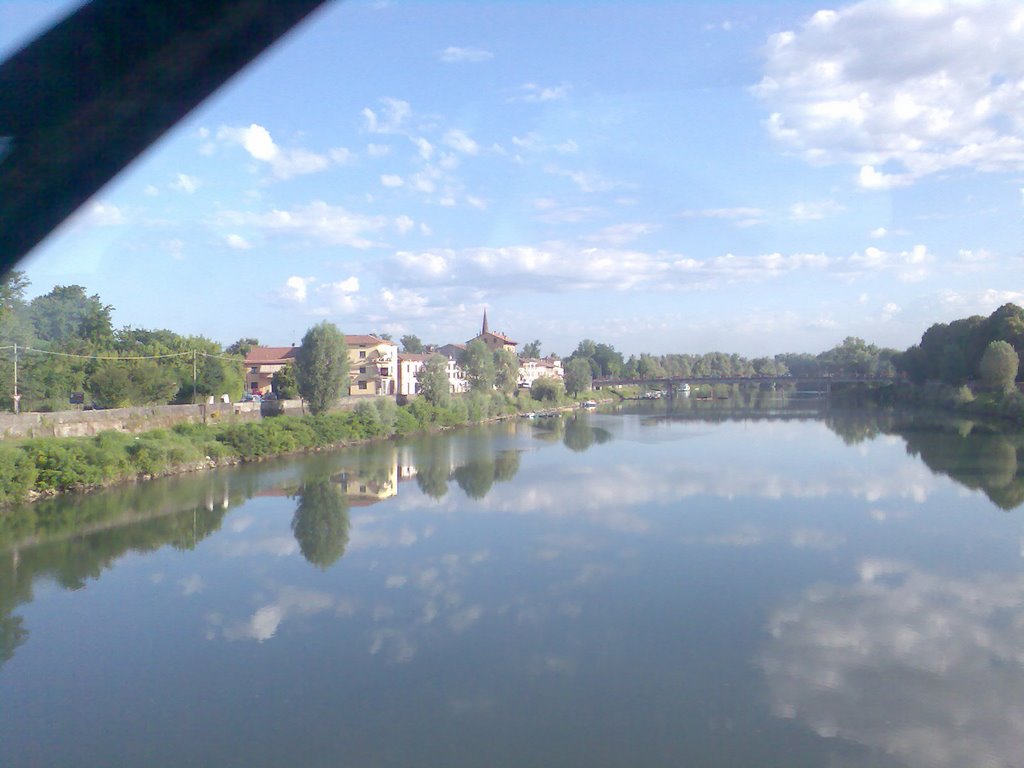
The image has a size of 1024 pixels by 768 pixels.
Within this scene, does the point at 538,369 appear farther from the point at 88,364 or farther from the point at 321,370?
the point at 88,364

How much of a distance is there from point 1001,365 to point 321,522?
1858cm

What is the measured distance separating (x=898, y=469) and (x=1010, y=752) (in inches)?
385

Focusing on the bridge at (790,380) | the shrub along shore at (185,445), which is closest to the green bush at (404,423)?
the shrub along shore at (185,445)

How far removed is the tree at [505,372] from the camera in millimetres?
28203

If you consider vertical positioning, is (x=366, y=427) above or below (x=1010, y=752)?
above

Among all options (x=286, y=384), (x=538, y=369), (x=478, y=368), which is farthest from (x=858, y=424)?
(x=538, y=369)

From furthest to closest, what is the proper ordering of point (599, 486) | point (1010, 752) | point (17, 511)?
1. point (599, 486)
2. point (17, 511)
3. point (1010, 752)

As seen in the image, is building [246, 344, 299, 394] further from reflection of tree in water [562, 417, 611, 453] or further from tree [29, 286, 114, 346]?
reflection of tree in water [562, 417, 611, 453]

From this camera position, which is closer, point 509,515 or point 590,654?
point 590,654

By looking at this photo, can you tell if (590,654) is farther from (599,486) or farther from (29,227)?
(599,486)

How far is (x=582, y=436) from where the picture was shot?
64.5 feet

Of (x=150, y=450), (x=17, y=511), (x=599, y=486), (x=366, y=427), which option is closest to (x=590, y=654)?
(x=599, y=486)

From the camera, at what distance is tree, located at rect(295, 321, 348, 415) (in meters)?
17.4

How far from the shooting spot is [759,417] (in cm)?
2542
